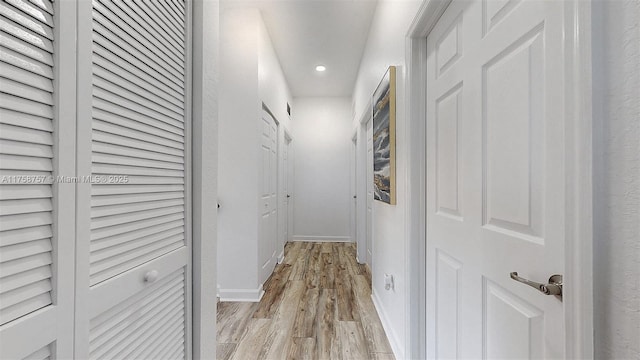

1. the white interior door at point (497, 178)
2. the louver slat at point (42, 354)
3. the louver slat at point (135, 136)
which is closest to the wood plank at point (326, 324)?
the white interior door at point (497, 178)

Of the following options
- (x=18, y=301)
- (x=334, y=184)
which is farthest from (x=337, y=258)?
(x=18, y=301)

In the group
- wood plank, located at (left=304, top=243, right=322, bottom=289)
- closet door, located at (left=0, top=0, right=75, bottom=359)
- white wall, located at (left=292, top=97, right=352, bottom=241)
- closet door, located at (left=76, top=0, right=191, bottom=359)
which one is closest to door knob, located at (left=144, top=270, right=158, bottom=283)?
closet door, located at (left=76, top=0, right=191, bottom=359)

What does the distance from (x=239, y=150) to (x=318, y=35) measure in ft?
5.20

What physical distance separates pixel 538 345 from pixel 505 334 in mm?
132

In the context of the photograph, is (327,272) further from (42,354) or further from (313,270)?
(42,354)

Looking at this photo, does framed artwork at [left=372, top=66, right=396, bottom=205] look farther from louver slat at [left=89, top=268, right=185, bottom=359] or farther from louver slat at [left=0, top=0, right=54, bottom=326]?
louver slat at [left=0, top=0, right=54, bottom=326]

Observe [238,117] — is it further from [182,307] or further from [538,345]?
[538,345]

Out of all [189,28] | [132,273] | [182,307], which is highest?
[189,28]

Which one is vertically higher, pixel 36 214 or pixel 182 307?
pixel 36 214

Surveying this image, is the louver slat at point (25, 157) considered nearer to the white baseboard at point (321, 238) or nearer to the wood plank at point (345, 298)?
the wood plank at point (345, 298)

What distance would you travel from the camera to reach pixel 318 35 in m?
3.24

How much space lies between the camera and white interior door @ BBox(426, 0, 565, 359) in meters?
0.69

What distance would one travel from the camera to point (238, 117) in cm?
280

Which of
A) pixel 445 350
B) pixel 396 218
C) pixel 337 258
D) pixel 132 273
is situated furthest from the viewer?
pixel 337 258
